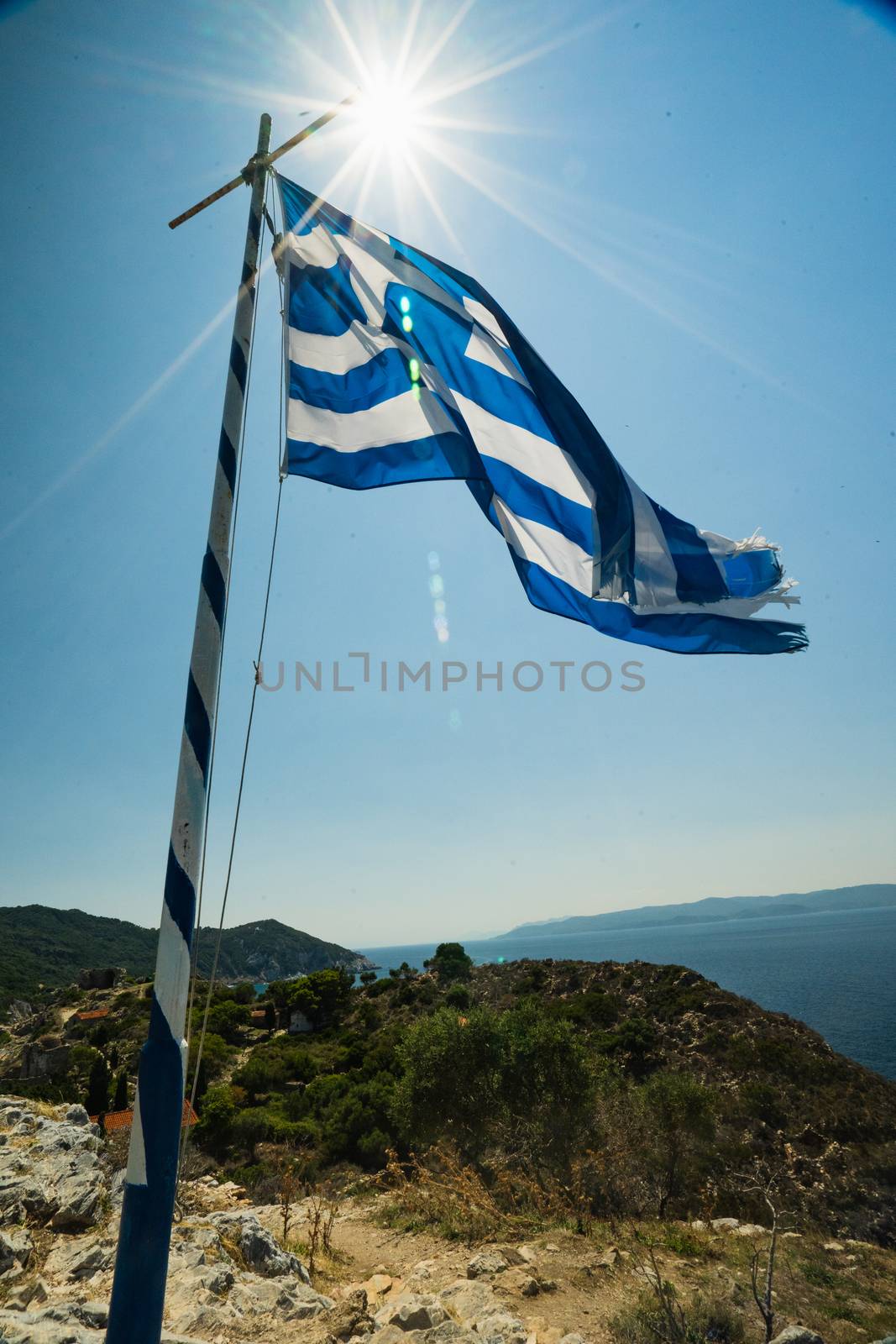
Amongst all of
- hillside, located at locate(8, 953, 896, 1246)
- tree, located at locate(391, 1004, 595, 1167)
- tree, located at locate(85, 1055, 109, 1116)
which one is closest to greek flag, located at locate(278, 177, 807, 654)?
hillside, located at locate(8, 953, 896, 1246)

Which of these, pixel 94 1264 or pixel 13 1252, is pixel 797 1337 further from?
pixel 13 1252

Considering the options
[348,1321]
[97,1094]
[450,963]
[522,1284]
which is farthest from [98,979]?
[348,1321]

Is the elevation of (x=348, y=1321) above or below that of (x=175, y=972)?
below

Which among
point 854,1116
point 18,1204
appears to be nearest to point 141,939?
point 854,1116

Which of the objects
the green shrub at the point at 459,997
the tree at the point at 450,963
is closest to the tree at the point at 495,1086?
the green shrub at the point at 459,997

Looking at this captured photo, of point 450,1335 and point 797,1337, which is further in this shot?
point 797,1337

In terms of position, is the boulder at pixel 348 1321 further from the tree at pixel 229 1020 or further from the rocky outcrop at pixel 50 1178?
the tree at pixel 229 1020

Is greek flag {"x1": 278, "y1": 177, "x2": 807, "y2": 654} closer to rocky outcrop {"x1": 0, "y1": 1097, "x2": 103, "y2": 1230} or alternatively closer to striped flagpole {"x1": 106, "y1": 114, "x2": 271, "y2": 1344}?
striped flagpole {"x1": 106, "y1": 114, "x2": 271, "y2": 1344}
